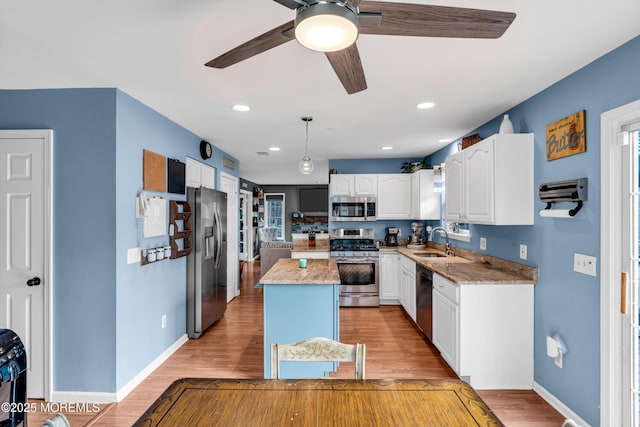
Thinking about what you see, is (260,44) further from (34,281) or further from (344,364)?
(344,364)

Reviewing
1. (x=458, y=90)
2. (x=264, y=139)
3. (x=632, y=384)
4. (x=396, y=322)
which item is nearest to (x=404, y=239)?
(x=396, y=322)

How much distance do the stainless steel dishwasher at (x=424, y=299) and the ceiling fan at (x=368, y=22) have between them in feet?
8.49

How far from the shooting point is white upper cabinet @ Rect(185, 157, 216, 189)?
385 cm

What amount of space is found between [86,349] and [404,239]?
4.65m

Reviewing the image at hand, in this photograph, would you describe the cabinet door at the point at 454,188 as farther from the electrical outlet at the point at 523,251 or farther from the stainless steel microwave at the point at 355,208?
the stainless steel microwave at the point at 355,208

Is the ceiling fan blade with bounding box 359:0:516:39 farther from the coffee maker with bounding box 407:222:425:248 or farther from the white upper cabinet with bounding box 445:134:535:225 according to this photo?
the coffee maker with bounding box 407:222:425:248

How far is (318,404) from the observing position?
1.20m

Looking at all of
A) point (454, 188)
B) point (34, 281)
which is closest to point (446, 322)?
point (454, 188)

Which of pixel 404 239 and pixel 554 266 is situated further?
pixel 404 239

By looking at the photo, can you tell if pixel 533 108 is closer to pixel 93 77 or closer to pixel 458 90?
pixel 458 90

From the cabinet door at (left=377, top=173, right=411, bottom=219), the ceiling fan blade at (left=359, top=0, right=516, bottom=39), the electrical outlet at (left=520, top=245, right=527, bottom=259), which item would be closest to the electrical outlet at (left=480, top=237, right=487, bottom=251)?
the electrical outlet at (left=520, top=245, right=527, bottom=259)

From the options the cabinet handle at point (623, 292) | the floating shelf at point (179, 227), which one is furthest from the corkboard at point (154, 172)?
the cabinet handle at point (623, 292)

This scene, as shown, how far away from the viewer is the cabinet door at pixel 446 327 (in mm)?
2805

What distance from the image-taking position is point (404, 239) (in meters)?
5.79
